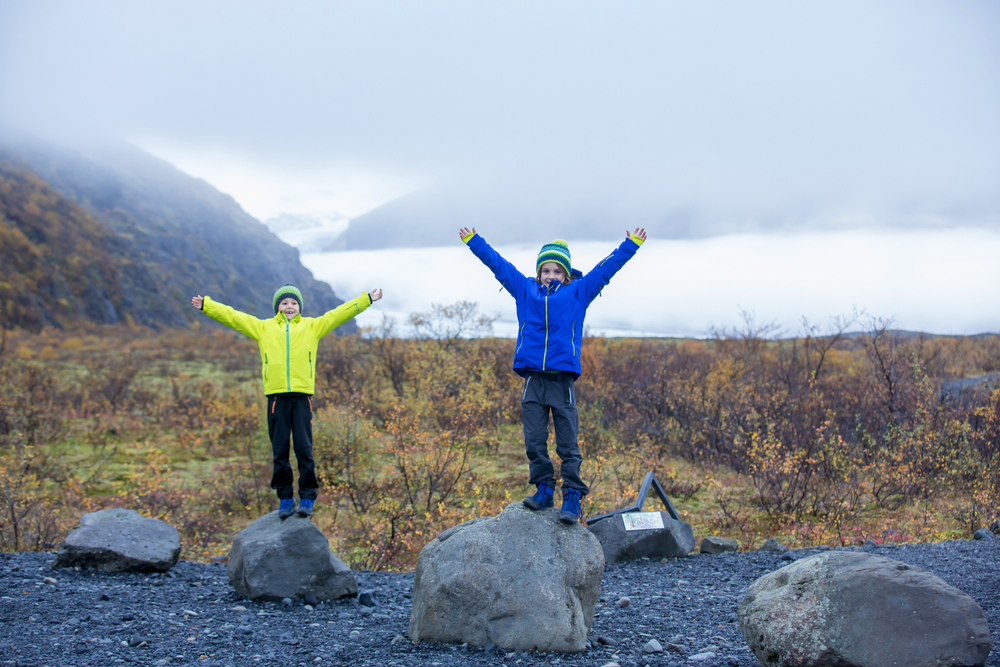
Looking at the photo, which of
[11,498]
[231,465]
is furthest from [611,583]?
[231,465]

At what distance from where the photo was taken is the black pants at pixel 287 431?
6328mm

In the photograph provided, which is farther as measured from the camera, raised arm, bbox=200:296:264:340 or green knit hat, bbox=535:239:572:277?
raised arm, bbox=200:296:264:340

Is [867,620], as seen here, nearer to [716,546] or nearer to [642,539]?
[642,539]

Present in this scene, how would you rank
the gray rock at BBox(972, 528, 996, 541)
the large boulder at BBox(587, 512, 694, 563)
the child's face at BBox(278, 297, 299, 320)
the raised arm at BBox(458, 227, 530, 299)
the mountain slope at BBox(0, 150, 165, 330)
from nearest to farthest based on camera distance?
the raised arm at BBox(458, 227, 530, 299)
the child's face at BBox(278, 297, 299, 320)
the large boulder at BBox(587, 512, 694, 563)
the gray rock at BBox(972, 528, 996, 541)
the mountain slope at BBox(0, 150, 165, 330)

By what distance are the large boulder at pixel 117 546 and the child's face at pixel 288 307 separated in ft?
9.73

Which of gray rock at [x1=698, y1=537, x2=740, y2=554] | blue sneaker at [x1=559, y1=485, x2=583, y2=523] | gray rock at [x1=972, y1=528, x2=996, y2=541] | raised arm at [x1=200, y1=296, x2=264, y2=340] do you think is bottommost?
gray rock at [x1=698, y1=537, x2=740, y2=554]

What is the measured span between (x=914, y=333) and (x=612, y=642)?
2299 centimetres

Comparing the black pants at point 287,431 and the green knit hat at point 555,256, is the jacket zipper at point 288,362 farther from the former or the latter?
the green knit hat at point 555,256

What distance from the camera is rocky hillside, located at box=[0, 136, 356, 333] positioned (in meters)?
65.3

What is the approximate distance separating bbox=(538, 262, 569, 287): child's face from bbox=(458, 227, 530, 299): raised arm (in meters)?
0.14

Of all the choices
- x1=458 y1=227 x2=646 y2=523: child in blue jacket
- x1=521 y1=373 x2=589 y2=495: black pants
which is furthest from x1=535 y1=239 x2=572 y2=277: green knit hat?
x1=521 y1=373 x2=589 y2=495: black pants

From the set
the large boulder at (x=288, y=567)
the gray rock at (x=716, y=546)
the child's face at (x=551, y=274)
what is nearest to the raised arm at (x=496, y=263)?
the child's face at (x=551, y=274)

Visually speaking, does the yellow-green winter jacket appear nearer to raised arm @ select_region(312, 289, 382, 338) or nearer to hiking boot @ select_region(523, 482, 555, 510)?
raised arm @ select_region(312, 289, 382, 338)

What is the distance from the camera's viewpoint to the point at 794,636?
3.70 m
